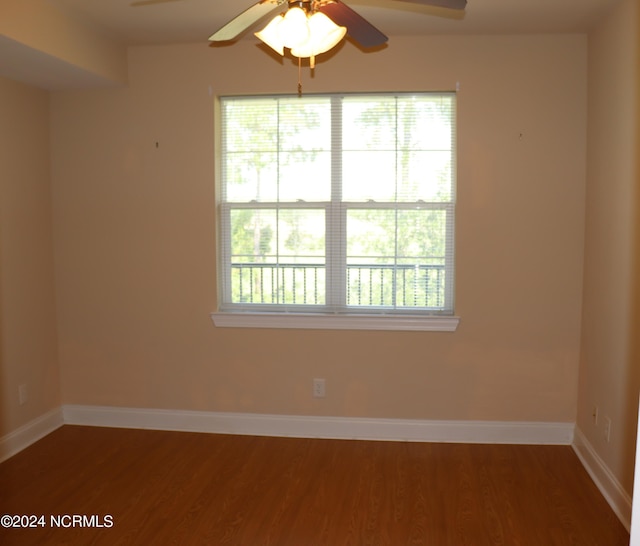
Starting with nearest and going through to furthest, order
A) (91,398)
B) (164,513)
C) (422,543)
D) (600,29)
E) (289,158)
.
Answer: (422,543) < (164,513) < (600,29) < (289,158) < (91,398)

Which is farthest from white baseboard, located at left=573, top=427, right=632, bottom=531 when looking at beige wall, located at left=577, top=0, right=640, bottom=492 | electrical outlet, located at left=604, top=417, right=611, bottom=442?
electrical outlet, located at left=604, top=417, right=611, bottom=442

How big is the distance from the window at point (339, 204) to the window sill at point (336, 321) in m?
0.04

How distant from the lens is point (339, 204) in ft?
12.8

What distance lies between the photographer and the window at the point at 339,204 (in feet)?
12.5

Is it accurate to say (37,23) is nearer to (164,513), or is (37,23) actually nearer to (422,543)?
(164,513)

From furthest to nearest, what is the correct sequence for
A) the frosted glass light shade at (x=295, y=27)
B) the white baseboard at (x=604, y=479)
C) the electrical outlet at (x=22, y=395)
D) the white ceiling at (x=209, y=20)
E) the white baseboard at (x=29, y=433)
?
1. the electrical outlet at (x=22, y=395)
2. the white baseboard at (x=29, y=433)
3. the white ceiling at (x=209, y=20)
4. the white baseboard at (x=604, y=479)
5. the frosted glass light shade at (x=295, y=27)

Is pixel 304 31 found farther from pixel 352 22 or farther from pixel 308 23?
pixel 352 22

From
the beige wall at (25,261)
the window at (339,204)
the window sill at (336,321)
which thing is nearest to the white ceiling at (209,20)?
the beige wall at (25,261)

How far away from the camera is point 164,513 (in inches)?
115

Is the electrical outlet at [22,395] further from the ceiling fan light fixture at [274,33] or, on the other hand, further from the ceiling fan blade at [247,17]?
the ceiling fan light fixture at [274,33]

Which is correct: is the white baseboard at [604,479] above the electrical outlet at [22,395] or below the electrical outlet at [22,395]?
below

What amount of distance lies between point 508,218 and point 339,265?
1148 millimetres

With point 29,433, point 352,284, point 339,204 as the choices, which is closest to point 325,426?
point 352,284

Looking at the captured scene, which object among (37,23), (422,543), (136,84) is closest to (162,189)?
(136,84)
